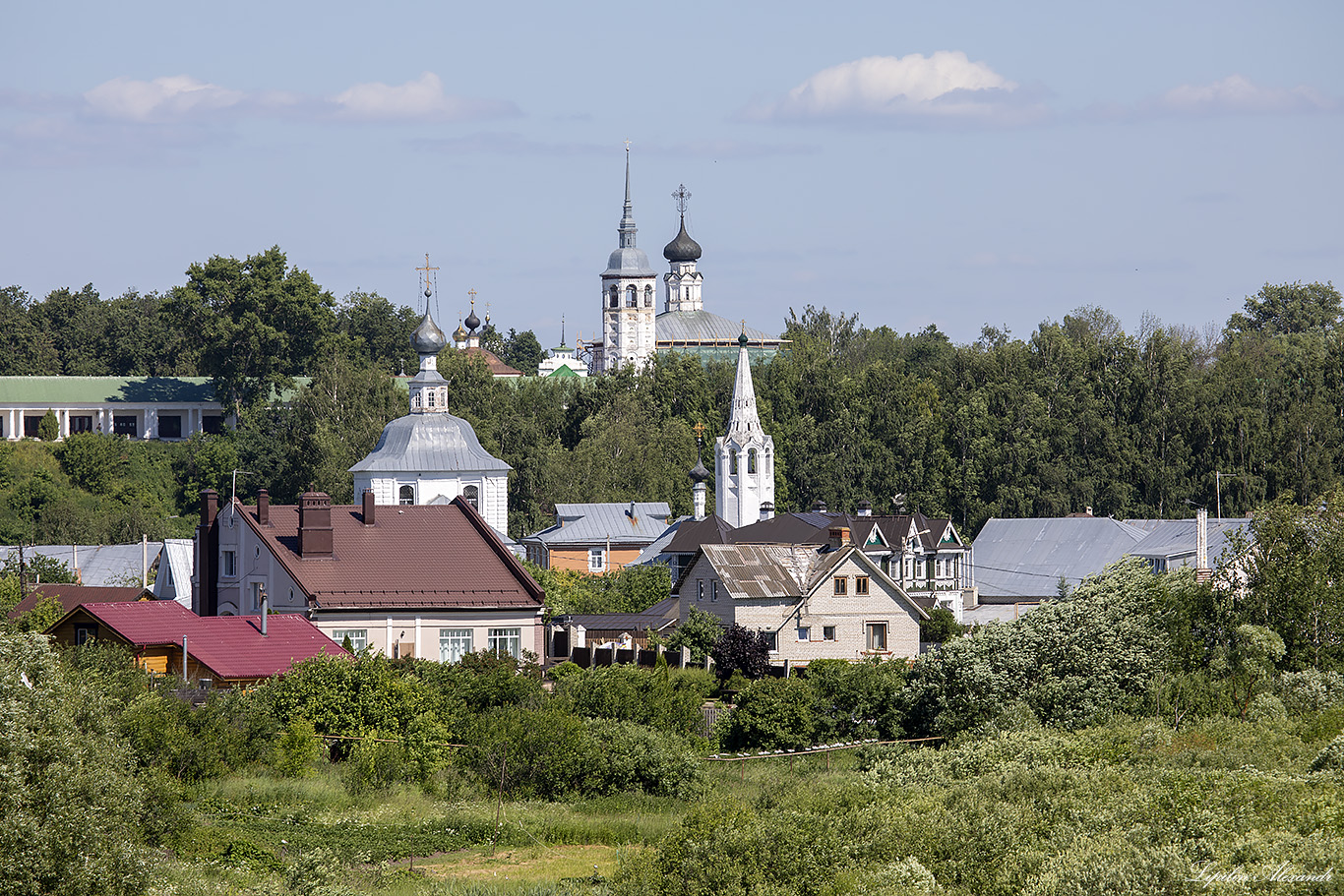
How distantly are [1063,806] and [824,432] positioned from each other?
70.1 metres

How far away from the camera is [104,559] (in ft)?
218

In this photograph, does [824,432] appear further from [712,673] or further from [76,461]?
[712,673]

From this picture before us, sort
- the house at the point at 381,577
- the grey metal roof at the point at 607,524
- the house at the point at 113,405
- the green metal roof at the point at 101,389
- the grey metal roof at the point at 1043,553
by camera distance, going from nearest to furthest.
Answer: the house at the point at 381,577
the grey metal roof at the point at 1043,553
the grey metal roof at the point at 607,524
the house at the point at 113,405
the green metal roof at the point at 101,389

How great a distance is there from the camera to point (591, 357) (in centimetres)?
13612

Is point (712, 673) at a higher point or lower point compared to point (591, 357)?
lower

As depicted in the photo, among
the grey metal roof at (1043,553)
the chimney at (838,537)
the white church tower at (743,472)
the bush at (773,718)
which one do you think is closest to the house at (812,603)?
the chimney at (838,537)

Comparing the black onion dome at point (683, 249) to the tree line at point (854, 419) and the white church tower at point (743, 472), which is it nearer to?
the tree line at point (854, 419)

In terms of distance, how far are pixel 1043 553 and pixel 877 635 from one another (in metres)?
24.2

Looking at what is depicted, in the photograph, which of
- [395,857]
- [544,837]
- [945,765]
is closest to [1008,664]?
[945,765]

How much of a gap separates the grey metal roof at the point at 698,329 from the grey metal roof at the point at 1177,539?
2517 inches

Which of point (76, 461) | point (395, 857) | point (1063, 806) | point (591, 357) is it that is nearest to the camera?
point (1063, 806)

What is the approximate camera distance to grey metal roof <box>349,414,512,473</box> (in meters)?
74.3

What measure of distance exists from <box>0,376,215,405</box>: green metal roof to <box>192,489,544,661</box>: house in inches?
2201

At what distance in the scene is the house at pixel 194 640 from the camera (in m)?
34.3
